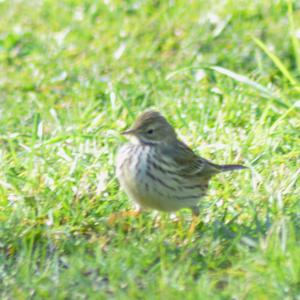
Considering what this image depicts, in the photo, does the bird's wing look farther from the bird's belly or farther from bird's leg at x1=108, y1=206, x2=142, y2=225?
bird's leg at x1=108, y1=206, x2=142, y2=225

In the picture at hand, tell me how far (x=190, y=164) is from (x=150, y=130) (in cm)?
39

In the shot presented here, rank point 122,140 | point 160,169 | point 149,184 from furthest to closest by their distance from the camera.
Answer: point 122,140 → point 160,169 → point 149,184

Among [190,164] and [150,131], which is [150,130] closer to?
[150,131]

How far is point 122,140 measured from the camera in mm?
7395

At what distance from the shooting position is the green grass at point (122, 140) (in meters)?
5.44

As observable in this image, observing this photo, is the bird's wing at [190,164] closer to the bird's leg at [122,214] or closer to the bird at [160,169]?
the bird at [160,169]

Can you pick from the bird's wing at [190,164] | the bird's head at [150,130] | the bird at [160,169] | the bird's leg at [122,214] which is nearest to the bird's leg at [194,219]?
the bird at [160,169]

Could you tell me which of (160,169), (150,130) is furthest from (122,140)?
(160,169)

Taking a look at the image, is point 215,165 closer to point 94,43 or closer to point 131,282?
point 131,282

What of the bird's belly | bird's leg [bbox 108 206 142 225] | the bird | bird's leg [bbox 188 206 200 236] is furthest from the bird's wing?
bird's leg [bbox 108 206 142 225]

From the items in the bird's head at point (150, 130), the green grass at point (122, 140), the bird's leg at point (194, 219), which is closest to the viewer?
the green grass at point (122, 140)

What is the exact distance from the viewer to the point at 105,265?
18.1 feet

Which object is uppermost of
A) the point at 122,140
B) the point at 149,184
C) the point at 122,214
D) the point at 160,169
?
the point at 122,140

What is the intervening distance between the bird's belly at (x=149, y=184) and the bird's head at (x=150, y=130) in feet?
0.36
